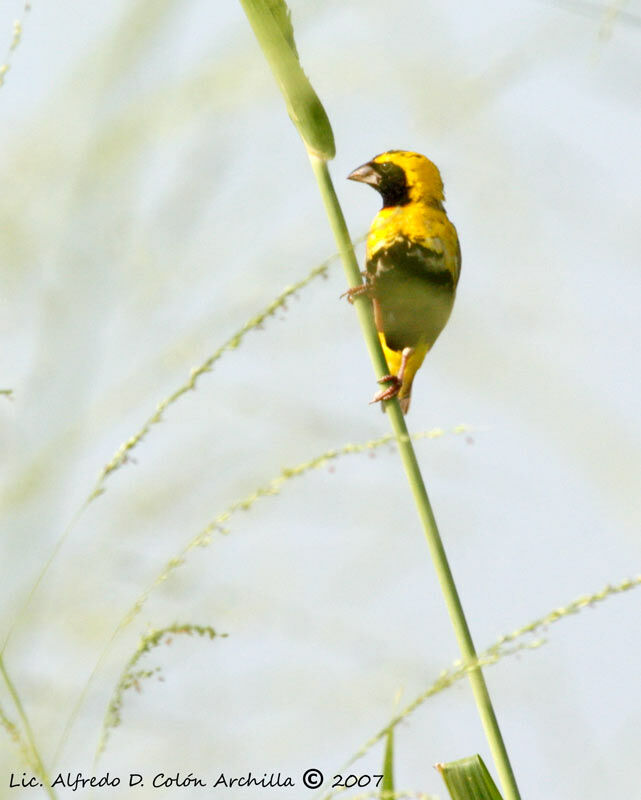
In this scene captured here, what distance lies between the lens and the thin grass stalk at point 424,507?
1.11 metres

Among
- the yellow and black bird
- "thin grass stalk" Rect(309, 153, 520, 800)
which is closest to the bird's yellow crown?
the yellow and black bird

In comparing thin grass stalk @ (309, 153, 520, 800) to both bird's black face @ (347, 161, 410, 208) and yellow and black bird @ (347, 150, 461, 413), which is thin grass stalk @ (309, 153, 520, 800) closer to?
yellow and black bird @ (347, 150, 461, 413)

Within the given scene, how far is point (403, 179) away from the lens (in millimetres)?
3801

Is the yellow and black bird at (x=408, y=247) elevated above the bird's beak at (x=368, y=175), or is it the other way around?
the bird's beak at (x=368, y=175)

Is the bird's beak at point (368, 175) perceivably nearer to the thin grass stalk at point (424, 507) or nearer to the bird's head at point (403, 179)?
the bird's head at point (403, 179)

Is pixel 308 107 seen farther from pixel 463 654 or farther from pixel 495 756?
pixel 495 756

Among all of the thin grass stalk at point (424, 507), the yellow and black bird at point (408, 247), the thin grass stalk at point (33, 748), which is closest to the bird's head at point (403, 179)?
the yellow and black bird at point (408, 247)

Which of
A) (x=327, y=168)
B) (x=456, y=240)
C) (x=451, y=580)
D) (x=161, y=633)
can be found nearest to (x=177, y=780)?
(x=161, y=633)

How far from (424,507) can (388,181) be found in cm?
274

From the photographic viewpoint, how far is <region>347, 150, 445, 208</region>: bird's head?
377 cm

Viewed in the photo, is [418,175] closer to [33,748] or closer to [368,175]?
[368,175]

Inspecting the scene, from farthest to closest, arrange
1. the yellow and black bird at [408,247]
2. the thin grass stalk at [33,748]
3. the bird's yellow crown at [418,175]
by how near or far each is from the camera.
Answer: the bird's yellow crown at [418,175] < the yellow and black bird at [408,247] < the thin grass stalk at [33,748]

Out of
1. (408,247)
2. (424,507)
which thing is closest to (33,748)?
(424,507)

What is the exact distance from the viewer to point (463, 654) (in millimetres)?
1146
